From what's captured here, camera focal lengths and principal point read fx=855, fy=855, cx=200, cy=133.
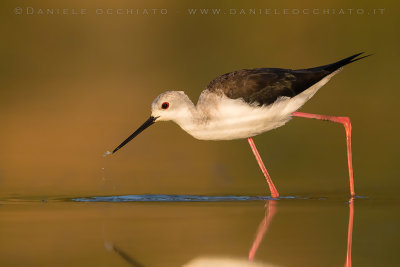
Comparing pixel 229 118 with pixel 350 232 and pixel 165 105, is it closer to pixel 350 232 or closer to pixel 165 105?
pixel 165 105

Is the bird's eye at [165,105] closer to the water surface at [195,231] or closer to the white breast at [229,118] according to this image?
the white breast at [229,118]

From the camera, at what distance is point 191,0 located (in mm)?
20688

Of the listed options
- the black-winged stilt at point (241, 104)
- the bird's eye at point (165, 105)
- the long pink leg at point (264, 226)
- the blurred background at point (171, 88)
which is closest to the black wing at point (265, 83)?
the black-winged stilt at point (241, 104)

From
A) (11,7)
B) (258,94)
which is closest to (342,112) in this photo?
(258,94)

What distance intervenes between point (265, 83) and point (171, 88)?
6341 mm

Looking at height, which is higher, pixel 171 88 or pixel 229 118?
pixel 171 88

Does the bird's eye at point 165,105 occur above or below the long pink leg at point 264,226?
above

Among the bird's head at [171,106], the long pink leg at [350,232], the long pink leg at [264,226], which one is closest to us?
the long pink leg at [350,232]

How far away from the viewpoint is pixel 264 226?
22.2 ft

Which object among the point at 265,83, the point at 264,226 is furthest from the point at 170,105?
the point at 264,226

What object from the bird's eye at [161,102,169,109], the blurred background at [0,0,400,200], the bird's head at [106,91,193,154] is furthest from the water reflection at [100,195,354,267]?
the bird's eye at [161,102,169,109]

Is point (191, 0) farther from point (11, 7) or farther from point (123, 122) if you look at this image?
point (123, 122)

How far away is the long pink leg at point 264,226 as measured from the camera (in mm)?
5839

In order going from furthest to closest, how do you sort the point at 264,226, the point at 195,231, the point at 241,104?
the point at 241,104, the point at 264,226, the point at 195,231
